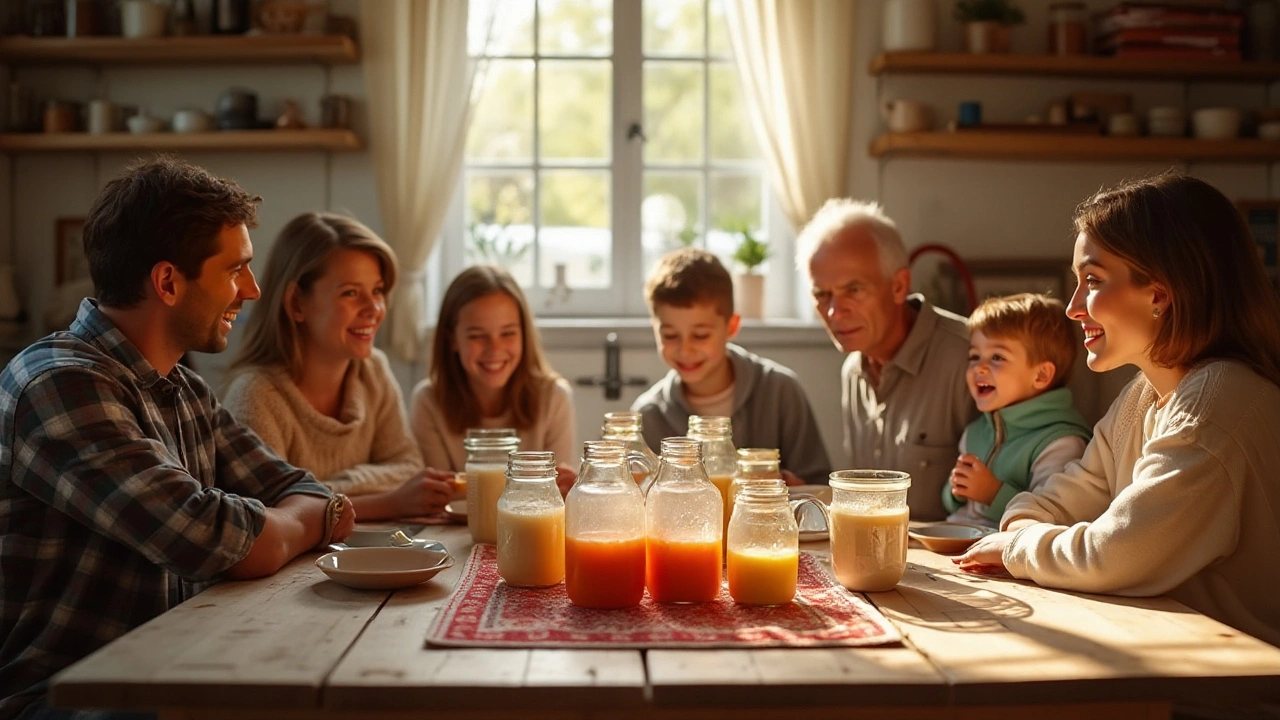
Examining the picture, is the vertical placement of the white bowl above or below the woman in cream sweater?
above

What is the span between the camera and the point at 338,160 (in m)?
4.37

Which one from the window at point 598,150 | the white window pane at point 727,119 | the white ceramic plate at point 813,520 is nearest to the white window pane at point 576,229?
the window at point 598,150

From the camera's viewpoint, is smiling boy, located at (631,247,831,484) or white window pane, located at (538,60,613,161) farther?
white window pane, located at (538,60,613,161)

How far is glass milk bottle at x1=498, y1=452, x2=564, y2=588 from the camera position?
1647 mm

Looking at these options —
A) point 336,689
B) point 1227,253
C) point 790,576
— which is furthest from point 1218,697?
point 336,689

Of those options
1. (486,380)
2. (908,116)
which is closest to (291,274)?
(486,380)

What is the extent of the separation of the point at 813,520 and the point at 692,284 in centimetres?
90

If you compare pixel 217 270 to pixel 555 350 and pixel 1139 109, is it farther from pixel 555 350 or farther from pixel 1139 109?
pixel 1139 109

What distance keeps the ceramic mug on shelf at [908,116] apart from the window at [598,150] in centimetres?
58

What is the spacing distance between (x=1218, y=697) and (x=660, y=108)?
3.61 m

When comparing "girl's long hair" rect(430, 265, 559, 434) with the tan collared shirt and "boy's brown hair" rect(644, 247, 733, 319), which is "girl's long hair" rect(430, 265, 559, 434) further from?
the tan collared shirt

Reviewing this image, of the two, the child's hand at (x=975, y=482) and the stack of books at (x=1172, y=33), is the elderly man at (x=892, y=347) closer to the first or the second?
the child's hand at (x=975, y=482)

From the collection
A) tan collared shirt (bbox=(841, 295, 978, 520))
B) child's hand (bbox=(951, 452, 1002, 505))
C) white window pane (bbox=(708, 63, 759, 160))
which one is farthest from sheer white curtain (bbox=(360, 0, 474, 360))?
child's hand (bbox=(951, 452, 1002, 505))

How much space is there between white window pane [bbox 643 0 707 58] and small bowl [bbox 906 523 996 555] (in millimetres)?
2920
